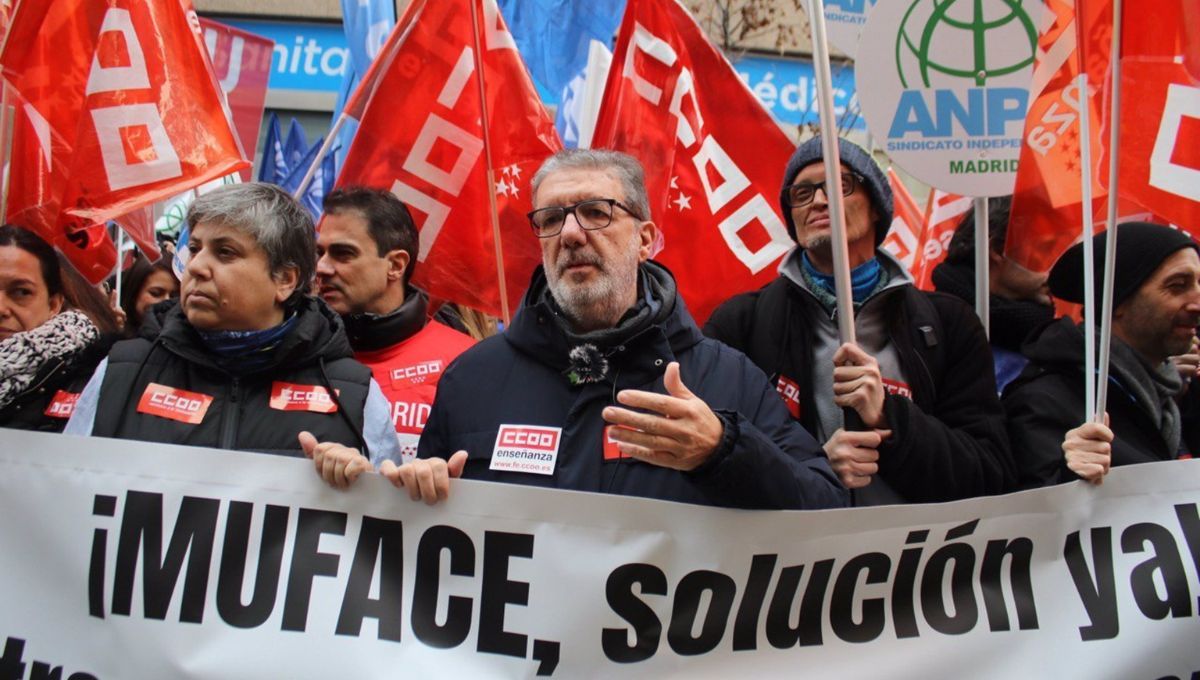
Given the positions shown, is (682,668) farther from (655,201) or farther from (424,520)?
(655,201)

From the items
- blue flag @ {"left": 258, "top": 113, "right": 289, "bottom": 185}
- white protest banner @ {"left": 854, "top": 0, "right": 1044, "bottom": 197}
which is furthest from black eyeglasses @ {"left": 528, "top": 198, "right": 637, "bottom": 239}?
blue flag @ {"left": 258, "top": 113, "right": 289, "bottom": 185}

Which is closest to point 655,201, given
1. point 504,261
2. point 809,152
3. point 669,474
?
point 504,261

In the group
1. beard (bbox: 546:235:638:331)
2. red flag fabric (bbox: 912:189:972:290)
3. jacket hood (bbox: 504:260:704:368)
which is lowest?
red flag fabric (bbox: 912:189:972:290)

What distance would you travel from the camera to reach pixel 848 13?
5.41 metres

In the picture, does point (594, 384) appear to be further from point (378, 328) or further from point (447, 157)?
point (447, 157)

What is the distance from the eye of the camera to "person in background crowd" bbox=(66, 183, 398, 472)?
2561 millimetres

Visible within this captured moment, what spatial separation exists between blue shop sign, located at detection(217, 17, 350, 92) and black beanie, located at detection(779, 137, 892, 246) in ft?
41.5

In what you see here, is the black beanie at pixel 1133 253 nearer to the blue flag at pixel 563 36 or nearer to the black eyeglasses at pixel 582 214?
the black eyeglasses at pixel 582 214

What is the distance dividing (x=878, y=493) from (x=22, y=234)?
258cm

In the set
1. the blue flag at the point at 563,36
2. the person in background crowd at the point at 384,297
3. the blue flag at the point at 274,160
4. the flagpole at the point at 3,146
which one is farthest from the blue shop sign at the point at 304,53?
the person in background crowd at the point at 384,297

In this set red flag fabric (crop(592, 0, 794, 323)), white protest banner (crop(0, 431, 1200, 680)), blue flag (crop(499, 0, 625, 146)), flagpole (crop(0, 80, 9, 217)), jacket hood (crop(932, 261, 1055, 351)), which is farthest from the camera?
blue flag (crop(499, 0, 625, 146))

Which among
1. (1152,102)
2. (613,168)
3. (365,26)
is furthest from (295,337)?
(365,26)

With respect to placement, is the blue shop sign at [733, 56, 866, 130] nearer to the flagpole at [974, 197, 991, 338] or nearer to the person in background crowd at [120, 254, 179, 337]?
the person in background crowd at [120, 254, 179, 337]

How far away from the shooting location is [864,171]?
10.4ft
